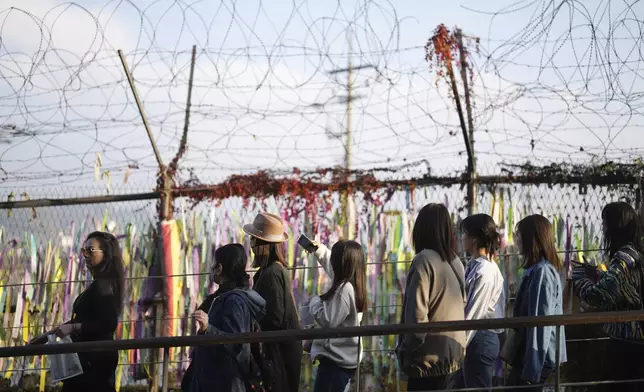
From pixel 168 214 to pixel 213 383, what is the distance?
2597 mm

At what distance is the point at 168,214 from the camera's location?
603 centimetres

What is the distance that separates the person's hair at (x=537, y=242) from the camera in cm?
391

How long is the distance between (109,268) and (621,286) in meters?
2.57

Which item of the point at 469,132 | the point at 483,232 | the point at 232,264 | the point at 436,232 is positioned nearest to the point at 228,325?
the point at 232,264

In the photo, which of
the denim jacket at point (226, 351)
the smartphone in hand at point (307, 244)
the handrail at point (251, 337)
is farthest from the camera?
the smartphone in hand at point (307, 244)

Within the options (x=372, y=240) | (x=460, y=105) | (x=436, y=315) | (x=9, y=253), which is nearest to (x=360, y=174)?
(x=372, y=240)

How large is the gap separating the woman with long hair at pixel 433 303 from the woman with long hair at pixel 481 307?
0.58 feet

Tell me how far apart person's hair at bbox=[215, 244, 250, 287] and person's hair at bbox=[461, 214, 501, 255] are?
3.90ft

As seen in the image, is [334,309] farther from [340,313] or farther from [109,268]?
[109,268]

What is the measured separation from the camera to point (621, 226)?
387 cm

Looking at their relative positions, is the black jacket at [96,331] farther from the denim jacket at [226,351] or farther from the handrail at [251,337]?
the handrail at [251,337]

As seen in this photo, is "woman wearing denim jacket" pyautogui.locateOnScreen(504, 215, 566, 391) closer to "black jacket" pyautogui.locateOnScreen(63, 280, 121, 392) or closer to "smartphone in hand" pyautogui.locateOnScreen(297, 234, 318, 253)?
"smartphone in hand" pyautogui.locateOnScreen(297, 234, 318, 253)

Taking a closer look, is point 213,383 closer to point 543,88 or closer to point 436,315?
point 436,315

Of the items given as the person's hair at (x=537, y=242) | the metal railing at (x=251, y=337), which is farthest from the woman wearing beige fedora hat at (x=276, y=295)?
the person's hair at (x=537, y=242)
